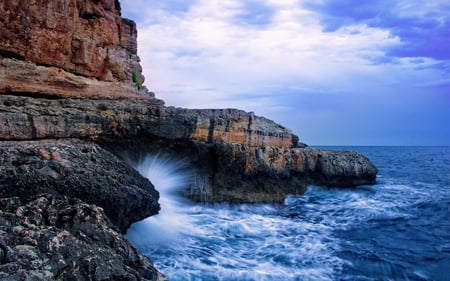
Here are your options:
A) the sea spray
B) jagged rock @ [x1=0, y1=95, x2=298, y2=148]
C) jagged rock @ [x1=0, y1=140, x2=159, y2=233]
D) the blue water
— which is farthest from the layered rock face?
jagged rock @ [x1=0, y1=140, x2=159, y2=233]

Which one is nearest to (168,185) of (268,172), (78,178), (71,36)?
(268,172)

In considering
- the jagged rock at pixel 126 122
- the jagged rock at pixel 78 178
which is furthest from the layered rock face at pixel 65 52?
the jagged rock at pixel 78 178

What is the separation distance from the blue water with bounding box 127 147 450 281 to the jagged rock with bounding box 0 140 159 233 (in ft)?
3.35

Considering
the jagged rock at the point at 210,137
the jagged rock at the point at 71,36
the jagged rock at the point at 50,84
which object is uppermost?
the jagged rock at the point at 71,36

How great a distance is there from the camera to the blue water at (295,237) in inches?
255

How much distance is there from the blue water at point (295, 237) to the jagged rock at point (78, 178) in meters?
1.02

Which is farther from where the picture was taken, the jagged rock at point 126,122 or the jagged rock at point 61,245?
the jagged rock at point 126,122

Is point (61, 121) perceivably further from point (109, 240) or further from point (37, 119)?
point (109, 240)

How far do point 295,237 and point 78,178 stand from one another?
209 inches

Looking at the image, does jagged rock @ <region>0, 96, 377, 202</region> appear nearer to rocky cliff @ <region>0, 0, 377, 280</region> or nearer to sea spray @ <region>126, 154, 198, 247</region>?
rocky cliff @ <region>0, 0, 377, 280</region>

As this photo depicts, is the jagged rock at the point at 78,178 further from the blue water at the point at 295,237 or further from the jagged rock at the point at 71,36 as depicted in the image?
the jagged rock at the point at 71,36

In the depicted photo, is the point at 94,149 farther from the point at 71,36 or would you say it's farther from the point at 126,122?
the point at 71,36

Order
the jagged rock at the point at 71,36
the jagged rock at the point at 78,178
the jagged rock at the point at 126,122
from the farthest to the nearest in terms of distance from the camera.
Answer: the jagged rock at the point at 71,36, the jagged rock at the point at 126,122, the jagged rock at the point at 78,178

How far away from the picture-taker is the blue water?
646 cm
